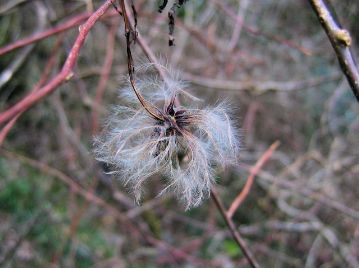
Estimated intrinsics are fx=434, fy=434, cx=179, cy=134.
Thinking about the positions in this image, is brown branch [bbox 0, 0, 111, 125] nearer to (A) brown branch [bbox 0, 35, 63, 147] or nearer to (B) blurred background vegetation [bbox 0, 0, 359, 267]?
(A) brown branch [bbox 0, 35, 63, 147]

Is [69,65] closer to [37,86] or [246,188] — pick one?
[37,86]

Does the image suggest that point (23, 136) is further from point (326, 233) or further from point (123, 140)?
point (123, 140)

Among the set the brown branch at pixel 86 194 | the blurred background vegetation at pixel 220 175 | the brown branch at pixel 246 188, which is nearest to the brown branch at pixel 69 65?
the brown branch at pixel 246 188

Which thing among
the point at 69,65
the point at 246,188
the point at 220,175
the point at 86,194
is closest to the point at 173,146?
the point at 69,65

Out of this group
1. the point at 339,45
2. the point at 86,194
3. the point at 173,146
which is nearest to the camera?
the point at 339,45

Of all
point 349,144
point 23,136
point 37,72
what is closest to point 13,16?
point 37,72

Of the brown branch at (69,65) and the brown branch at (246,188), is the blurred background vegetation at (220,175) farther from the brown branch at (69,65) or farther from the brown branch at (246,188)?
the brown branch at (69,65)
